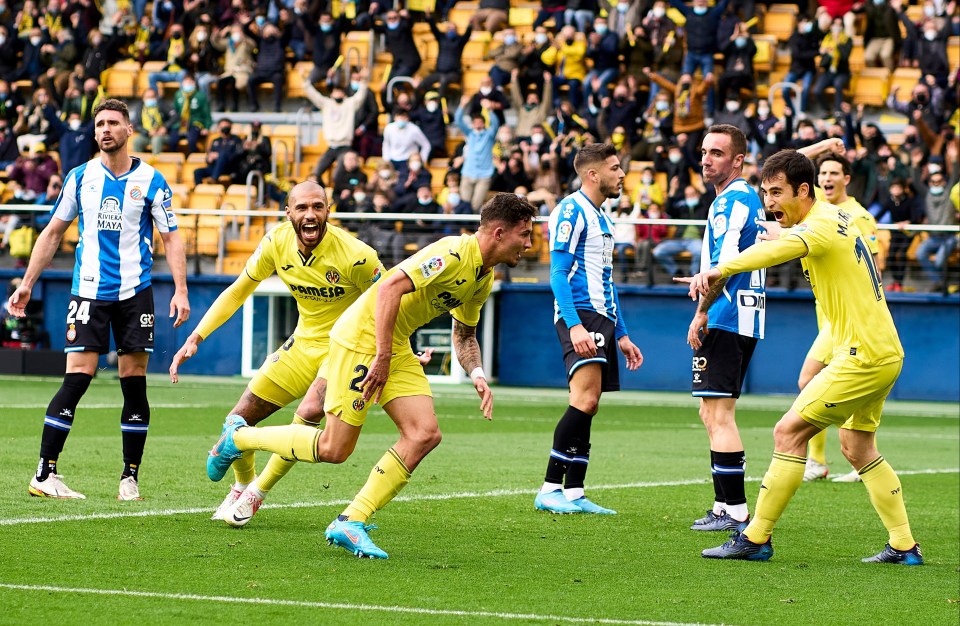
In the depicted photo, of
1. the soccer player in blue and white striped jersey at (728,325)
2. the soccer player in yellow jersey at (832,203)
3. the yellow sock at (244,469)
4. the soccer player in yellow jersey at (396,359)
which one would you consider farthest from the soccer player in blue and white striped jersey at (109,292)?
the soccer player in yellow jersey at (832,203)

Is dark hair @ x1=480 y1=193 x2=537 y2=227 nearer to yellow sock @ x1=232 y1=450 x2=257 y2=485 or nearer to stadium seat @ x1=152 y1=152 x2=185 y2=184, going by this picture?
yellow sock @ x1=232 y1=450 x2=257 y2=485

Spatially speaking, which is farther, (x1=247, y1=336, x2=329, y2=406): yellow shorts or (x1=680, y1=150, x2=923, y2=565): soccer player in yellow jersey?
(x1=247, y1=336, x2=329, y2=406): yellow shorts

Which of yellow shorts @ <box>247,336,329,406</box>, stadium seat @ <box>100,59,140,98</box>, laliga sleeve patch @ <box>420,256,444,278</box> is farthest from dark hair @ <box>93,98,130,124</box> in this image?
stadium seat @ <box>100,59,140,98</box>

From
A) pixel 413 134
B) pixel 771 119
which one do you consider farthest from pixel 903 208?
pixel 413 134

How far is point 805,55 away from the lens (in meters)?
25.6

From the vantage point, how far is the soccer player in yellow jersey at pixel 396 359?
686 cm

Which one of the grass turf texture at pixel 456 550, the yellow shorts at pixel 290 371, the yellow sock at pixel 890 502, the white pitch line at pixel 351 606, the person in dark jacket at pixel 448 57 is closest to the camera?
the white pitch line at pixel 351 606

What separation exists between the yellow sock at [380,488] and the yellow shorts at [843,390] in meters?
1.94

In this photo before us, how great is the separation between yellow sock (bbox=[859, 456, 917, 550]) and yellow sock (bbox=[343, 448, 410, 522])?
7.79ft

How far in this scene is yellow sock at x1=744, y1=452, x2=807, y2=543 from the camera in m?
7.31

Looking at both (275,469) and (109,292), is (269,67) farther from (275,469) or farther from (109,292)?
(275,469)

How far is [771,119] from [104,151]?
1631cm

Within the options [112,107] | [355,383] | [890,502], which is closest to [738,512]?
[890,502]

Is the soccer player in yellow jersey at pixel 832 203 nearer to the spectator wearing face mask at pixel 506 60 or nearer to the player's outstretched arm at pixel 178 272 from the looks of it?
the player's outstretched arm at pixel 178 272
